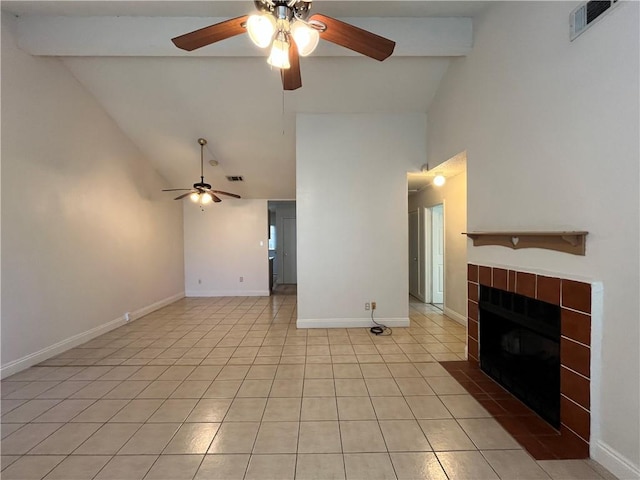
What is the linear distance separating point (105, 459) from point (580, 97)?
11.9 feet

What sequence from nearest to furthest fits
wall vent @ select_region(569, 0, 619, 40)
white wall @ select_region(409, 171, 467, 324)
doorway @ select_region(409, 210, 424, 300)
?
wall vent @ select_region(569, 0, 619, 40) → white wall @ select_region(409, 171, 467, 324) → doorway @ select_region(409, 210, 424, 300)

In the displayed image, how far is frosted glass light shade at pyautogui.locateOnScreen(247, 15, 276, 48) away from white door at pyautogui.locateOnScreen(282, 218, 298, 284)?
23.4 ft

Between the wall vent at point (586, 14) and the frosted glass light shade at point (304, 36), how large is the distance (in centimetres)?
159

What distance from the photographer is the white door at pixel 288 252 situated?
29.1 feet

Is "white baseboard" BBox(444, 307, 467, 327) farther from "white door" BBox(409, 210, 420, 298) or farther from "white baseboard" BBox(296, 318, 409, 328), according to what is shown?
"white door" BBox(409, 210, 420, 298)

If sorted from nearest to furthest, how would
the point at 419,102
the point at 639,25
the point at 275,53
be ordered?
the point at 639,25 < the point at 275,53 < the point at 419,102

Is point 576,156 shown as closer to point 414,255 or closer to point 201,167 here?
point 414,255

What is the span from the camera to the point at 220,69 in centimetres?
353

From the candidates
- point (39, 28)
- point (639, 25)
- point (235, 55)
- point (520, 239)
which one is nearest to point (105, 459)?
point (520, 239)

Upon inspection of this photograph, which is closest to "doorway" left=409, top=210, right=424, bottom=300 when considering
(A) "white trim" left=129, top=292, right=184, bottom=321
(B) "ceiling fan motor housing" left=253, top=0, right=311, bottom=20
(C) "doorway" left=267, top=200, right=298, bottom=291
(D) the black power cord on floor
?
(D) the black power cord on floor

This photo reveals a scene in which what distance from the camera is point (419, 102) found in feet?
13.2

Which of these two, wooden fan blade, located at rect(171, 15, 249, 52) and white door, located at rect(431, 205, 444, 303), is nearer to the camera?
wooden fan blade, located at rect(171, 15, 249, 52)

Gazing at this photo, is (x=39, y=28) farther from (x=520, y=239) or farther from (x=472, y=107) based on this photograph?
(x=520, y=239)

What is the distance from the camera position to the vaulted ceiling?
115 inches
